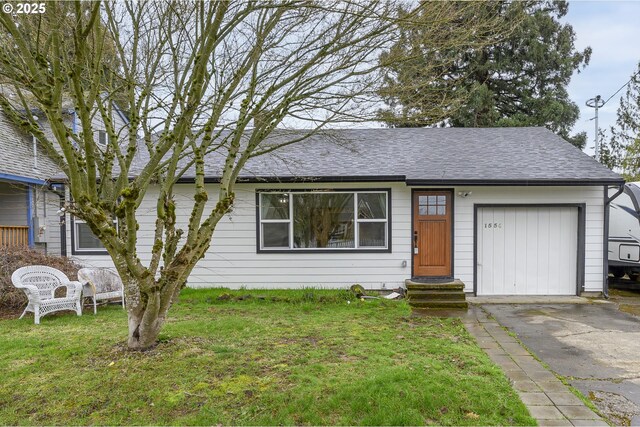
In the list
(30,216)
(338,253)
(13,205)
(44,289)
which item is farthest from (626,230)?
(13,205)

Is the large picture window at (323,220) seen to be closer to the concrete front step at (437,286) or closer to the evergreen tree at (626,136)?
the concrete front step at (437,286)

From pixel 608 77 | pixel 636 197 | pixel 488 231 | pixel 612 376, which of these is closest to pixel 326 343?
pixel 612 376

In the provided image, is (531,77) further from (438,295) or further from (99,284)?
(99,284)

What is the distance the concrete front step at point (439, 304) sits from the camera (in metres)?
6.88

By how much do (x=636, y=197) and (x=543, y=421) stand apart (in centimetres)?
819

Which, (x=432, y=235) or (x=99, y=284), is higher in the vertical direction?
(x=432, y=235)

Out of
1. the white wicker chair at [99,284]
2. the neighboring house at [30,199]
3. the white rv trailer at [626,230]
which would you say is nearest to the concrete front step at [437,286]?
the white rv trailer at [626,230]

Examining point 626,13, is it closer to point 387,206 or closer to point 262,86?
point 387,206

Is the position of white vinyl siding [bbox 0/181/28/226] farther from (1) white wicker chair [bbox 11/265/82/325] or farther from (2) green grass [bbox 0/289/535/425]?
(2) green grass [bbox 0/289/535/425]

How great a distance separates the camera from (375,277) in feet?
26.3

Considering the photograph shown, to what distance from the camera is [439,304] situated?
6.96m

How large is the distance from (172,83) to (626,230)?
32.8ft

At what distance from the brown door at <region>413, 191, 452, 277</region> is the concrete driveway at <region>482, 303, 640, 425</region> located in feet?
4.34

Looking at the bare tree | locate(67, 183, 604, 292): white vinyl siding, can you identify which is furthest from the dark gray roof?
the bare tree
